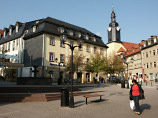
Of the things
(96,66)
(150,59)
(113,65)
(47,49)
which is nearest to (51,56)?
(47,49)

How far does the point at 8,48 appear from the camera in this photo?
43.2 metres

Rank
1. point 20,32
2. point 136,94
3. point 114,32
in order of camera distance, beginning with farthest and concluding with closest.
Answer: point 114,32 < point 20,32 < point 136,94

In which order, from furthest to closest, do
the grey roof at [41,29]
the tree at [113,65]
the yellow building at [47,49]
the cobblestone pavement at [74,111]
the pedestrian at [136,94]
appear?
1. the tree at [113,65]
2. the grey roof at [41,29]
3. the yellow building at [47,49]
4. the pedestrian at [136,94]
5. the cobblestone pavement at [74,111]

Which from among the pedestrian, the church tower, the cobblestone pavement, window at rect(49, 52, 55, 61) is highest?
the church tower

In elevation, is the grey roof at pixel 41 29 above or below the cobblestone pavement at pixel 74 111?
above

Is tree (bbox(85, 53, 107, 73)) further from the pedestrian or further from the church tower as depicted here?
the church tower

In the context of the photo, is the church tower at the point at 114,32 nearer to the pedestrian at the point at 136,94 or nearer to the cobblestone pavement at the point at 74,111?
the cobblestone pavement at the point at 74,111

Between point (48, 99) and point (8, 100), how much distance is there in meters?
2.68

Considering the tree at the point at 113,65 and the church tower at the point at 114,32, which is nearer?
the tree at the point at 113,65

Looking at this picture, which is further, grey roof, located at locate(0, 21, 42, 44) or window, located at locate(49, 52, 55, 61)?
grey roof, located at locate(0, 21, 42, 44)

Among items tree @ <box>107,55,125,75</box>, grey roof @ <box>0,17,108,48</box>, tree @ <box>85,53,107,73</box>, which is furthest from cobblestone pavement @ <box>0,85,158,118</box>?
tree @ <box>107,55,125,75</box>

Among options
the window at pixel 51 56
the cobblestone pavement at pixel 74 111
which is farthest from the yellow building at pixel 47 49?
the cobblestone pavement at pixel 74 111

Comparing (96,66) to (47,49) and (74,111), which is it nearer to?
(47,49)

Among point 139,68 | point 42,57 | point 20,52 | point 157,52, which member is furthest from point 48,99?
point 139,68
